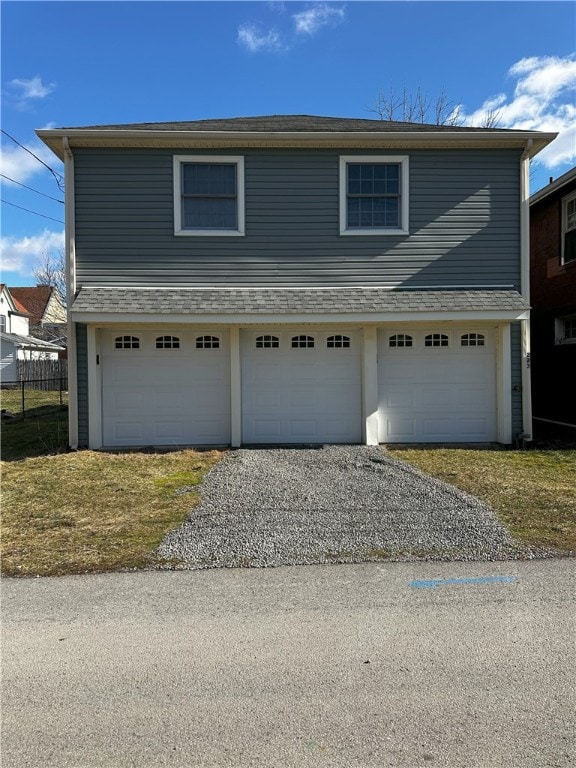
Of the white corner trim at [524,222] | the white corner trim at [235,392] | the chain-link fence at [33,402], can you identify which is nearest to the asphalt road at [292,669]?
the white corner trim at [235,392]

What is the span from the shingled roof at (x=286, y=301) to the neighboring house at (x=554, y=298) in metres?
4.34

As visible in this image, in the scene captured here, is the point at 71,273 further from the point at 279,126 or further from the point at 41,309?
the point at 41,309

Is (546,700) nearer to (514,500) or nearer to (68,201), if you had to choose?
(514,500)

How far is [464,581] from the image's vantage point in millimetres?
3932

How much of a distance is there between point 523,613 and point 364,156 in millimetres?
8520

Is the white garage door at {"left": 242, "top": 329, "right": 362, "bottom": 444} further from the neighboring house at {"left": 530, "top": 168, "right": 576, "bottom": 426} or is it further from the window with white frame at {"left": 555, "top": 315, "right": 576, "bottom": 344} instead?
the window with white frame at {"left": 555, "top": 315, "right": 576, "bottom": 344}

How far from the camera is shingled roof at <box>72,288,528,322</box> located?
8.98 meters

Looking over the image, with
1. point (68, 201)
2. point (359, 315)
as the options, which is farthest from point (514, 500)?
point (68, 201)

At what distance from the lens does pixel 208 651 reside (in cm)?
300

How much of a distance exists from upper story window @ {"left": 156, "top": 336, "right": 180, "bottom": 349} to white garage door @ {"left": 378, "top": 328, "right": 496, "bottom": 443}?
12.7ft

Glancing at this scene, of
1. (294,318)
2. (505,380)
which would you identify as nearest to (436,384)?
(505,380)

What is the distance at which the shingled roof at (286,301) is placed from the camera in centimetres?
898

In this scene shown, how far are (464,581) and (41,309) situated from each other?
49.0m

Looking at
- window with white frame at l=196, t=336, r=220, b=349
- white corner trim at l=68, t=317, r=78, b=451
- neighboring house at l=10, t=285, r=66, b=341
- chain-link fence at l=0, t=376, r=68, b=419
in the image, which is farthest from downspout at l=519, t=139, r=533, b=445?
neighboring house at l=10, t=285, r=66, b=341
